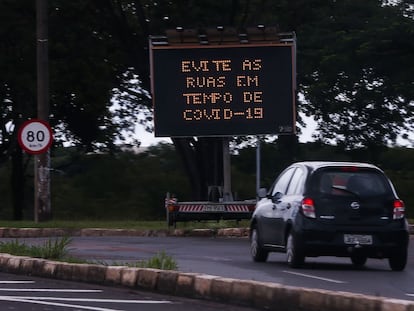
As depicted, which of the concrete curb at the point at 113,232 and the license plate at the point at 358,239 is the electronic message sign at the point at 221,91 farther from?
the license plate at the point at 358,239

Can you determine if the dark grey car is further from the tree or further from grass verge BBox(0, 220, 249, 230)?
the tree

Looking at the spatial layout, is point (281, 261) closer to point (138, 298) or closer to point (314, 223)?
point (314, 223)

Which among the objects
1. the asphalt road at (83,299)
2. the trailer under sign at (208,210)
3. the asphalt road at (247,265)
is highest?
the trailer under sign at (208,210)

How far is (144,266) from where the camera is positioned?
14.1 m

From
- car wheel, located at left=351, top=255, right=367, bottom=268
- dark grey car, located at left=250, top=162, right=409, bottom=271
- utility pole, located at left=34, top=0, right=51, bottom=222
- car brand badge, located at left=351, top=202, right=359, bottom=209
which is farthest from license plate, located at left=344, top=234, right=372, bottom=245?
utility pole, located at left=34, top=0, right=51, bottom=222

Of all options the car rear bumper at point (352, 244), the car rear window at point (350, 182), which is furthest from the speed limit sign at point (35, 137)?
the car rear bumper at point (352, 244)

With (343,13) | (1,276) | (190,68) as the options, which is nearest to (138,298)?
(1,276)

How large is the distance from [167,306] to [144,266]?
2.18m

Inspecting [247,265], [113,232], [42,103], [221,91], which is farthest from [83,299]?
[42,103]

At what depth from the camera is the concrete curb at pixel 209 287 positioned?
10.2 meters

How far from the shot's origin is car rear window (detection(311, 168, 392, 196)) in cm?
1600

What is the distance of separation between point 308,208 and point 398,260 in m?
1.57

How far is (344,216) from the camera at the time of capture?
1590 cm

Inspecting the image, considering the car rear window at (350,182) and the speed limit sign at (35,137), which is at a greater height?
the speed limit sign at (35,137)
